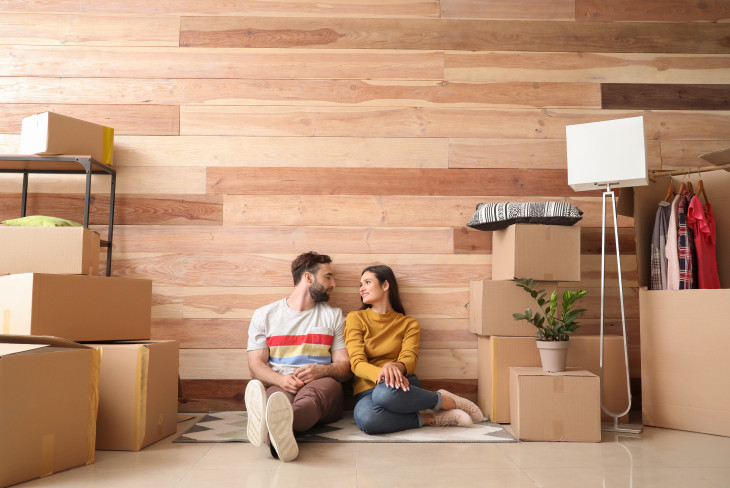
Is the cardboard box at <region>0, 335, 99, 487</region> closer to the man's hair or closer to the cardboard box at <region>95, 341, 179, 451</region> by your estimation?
the cardboard box at <region>95, 341, 179, 451</region>

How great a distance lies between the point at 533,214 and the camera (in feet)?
8.70

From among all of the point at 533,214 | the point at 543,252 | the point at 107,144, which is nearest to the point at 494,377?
the point at 543,252

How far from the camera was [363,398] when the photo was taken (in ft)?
8.40

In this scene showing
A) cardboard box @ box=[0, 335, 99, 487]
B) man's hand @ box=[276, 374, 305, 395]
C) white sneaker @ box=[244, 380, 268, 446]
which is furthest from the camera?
man's hand @ box=[276, 374, 305, 395]

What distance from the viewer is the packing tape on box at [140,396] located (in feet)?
7.15

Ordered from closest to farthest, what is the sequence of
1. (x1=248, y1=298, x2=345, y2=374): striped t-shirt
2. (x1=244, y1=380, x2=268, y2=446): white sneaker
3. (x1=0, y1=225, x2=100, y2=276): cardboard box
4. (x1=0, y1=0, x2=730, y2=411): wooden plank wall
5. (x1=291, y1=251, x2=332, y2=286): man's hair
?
(x1=244, y1=380, x2=268, y2=446): white sneaker, (x1=0, y1=225, x2=100, y2=276): cardboard box, (x1=248, y1=298, x2=345, y2=374): striped t-shirt, (x1=291, y1=251, x2=332, y2=286): man's hair, (x1=0, y1=0, x2=730, y2=411): wooden plank wall

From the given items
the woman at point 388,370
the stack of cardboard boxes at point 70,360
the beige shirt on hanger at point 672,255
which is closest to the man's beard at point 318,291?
the woman at point 388,370

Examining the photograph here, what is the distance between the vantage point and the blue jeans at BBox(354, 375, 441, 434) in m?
2.43

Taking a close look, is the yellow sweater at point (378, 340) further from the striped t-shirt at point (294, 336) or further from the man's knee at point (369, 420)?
the man's knee at point (369, 420)

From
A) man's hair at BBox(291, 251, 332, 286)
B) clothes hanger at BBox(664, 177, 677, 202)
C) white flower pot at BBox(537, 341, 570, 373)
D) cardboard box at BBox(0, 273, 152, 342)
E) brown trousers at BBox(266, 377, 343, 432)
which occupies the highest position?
clothes hanger at BBox(664, 177, 677, 202)

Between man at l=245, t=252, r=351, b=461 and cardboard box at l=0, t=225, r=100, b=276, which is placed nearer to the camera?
cardboard box at l=0, t=225, r=100, b=276

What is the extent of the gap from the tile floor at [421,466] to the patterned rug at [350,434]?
0.07 m

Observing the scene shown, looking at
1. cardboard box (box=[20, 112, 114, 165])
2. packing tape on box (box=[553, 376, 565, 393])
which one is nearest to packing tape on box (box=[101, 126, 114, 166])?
cardboard box (box=[20, 112, 114, 165])

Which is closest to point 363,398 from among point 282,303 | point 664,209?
point 282,303
